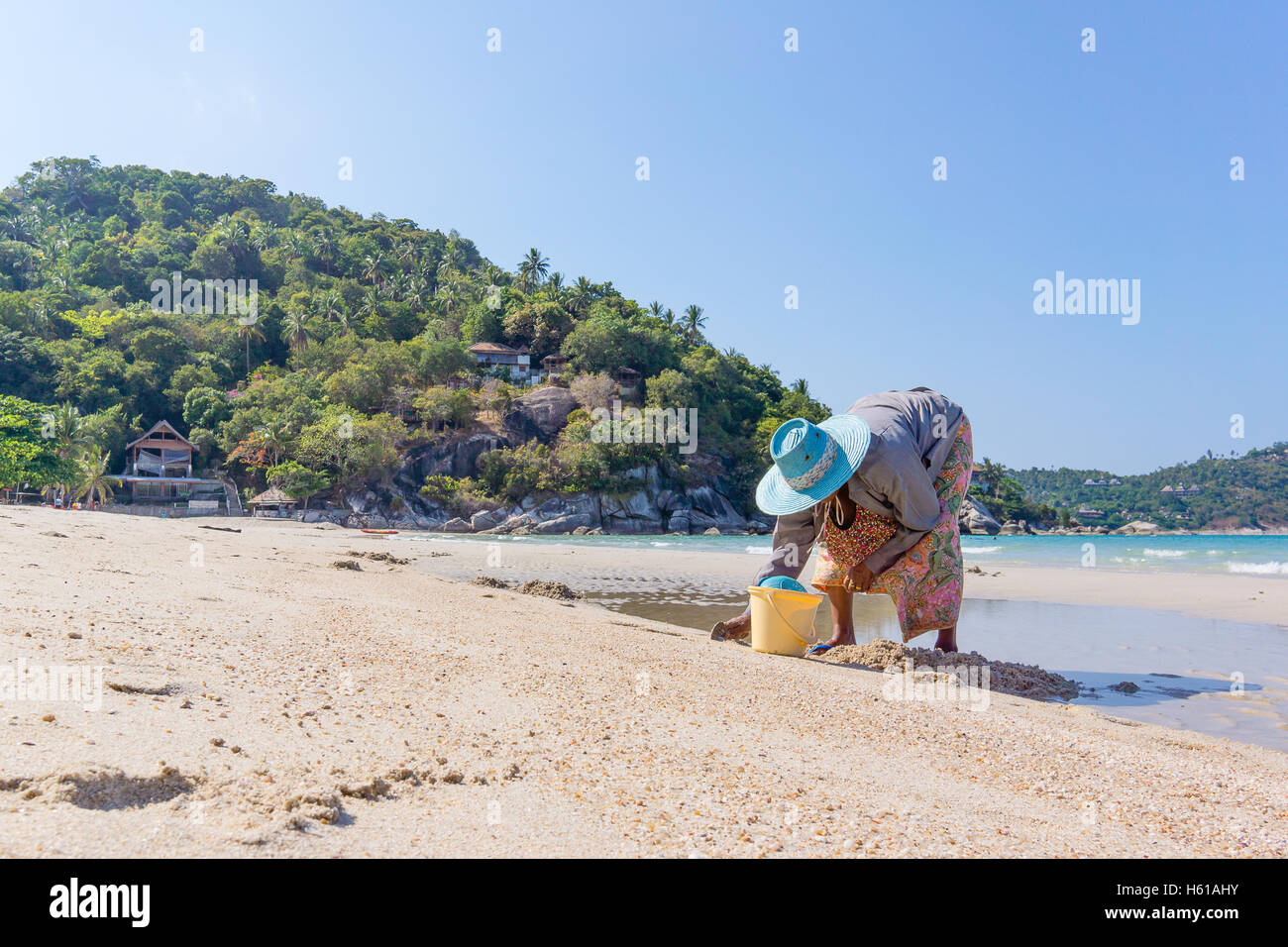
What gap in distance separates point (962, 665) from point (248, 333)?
74.0 meters

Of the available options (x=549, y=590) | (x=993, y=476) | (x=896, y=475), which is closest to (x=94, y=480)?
(x=549, y=590)

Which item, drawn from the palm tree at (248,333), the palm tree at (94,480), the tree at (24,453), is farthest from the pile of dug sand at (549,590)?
the palm tree at (248,333)

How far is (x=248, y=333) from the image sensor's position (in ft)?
224

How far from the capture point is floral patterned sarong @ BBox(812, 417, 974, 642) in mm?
6488

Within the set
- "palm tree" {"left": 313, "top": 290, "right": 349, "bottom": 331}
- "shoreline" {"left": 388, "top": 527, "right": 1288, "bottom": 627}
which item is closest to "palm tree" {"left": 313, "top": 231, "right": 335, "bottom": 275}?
"palm tree" {"left": 313, "top": 290, "right": 349, "bottom": 331}

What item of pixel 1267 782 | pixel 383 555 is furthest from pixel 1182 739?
pixel 383 555

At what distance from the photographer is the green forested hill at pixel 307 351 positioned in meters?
54.4

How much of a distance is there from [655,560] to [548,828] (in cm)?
2013

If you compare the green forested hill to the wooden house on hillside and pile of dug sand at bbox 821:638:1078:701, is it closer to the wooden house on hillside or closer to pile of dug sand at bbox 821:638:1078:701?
the wooden house on hillside

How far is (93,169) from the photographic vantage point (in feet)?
347

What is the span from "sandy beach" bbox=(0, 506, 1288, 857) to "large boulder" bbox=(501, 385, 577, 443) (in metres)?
55.8

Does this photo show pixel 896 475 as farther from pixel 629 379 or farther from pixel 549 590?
pixel 629 379
